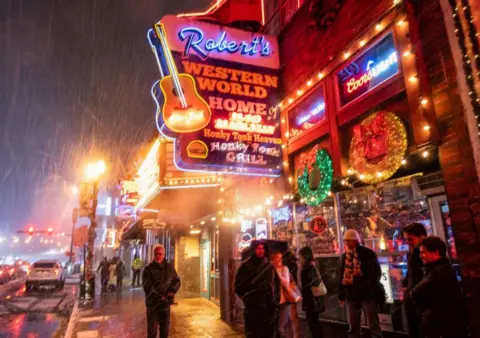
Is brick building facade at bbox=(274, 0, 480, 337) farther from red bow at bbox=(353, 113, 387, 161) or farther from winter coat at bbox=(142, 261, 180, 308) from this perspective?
winter coat at bbox=(142, 261, 180, 308)

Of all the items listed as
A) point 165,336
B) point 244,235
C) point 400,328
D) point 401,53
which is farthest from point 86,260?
point 401,53

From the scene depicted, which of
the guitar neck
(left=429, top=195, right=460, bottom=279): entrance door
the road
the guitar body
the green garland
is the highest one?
the guitar neck

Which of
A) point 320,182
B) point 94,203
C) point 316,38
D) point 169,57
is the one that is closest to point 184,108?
point 169,57

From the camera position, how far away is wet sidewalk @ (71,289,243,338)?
8719 mm

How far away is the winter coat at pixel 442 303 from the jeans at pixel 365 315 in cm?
141

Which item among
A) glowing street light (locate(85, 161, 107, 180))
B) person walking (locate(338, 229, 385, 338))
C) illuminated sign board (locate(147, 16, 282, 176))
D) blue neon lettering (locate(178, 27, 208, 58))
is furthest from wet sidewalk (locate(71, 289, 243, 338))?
glowing street light (locate(85, 161, 107, 180))

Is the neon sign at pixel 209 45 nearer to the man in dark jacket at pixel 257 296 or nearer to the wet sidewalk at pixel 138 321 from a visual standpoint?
the man in dark jacket at pixel 257 296

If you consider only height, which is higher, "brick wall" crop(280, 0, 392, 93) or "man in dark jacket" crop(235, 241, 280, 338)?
"brick wall" crop(280, 0, 392, 93)

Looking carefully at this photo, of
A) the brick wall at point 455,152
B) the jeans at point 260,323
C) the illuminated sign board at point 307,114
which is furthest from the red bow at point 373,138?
the jeans at point 260,323

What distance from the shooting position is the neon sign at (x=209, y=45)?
323 inches

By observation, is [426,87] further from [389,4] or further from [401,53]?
[389,4]

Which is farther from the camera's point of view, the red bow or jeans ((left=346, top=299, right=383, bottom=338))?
the red bow

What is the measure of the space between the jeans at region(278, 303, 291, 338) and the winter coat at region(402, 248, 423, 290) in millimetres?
2212

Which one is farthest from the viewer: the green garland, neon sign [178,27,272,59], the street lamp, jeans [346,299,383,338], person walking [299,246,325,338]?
the street lamp
